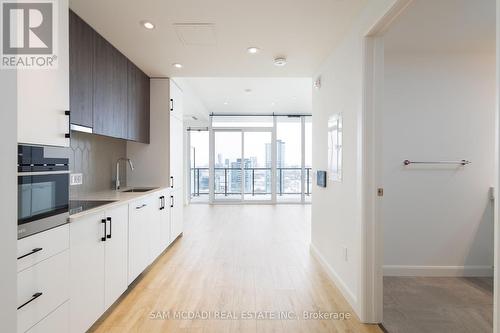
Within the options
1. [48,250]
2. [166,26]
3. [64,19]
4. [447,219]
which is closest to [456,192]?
[447,219]

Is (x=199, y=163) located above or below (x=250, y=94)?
below

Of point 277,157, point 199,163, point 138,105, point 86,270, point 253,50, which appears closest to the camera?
point 86,270

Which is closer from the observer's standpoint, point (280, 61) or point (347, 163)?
point (347, 163)

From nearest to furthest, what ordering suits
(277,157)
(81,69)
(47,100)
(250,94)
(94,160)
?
(47,100)
(81,69)
(94,160)
(250,94)
(277,157)

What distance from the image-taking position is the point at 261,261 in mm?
3217

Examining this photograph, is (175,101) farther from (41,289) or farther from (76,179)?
(41,289)

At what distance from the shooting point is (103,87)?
251 centimetres

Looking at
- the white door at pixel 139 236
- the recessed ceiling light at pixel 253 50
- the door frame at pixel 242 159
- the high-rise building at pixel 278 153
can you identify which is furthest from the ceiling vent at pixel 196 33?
the high-rise building at pixel 278 153

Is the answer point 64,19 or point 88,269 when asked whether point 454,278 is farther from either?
point 64,19

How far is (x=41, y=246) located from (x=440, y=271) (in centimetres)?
362

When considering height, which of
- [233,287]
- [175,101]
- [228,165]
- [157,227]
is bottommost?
[233,287]

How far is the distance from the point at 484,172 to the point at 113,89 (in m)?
4.15

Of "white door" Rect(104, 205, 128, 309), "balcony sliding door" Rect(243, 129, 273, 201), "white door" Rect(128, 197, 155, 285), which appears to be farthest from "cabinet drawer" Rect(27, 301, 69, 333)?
"balcony sliding door" Rect(243, 129, 273, 201)

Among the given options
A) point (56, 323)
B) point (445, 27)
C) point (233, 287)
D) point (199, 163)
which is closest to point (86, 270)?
point (56, 323)
